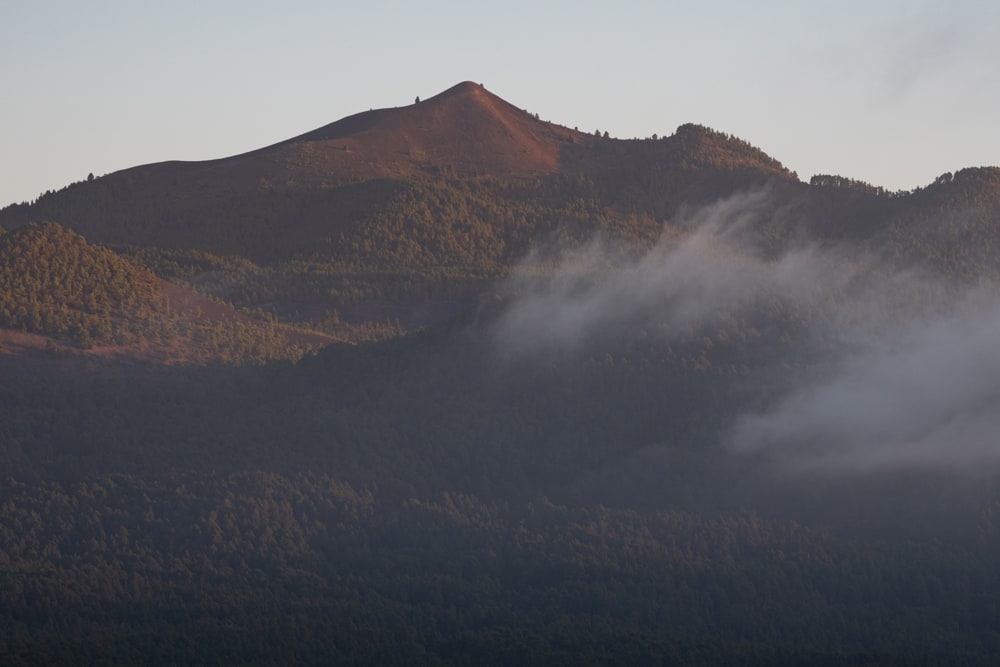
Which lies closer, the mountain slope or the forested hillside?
the forested hillside

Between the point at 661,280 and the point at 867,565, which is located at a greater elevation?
the point at 661,280

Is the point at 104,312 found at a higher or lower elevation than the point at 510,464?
higher

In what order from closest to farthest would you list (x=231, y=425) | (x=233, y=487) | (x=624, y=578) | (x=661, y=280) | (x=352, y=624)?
(x=352, y=624), (x=624, y=578), (x=233, y=487), (x=231, y=425), (x=661, y=280)

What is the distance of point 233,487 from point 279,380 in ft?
73.2

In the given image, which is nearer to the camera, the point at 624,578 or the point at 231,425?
the point at 624,578

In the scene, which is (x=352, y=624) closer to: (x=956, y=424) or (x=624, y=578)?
(x=624, y=578)

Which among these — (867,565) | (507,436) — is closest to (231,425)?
(507,436)

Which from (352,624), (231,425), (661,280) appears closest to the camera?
(352,624)

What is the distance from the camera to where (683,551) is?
483 ft

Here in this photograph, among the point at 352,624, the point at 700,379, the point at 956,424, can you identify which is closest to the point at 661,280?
the point at 700,379

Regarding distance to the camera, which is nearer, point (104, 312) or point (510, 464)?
point (510, 464)

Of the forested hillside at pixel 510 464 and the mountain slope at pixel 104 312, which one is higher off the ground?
the mountain slope at pixel 104 312

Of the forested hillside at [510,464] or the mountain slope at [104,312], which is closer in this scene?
the forested hillside at [510,464]

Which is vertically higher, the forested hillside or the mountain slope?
the mountain slope
